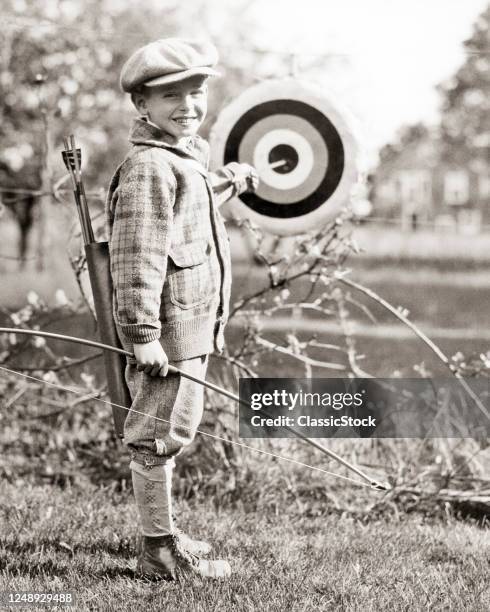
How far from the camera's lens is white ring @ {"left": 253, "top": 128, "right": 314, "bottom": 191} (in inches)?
128

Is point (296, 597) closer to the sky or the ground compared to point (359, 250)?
closer to the ground

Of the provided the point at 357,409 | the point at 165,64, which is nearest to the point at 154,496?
the point at 357,409

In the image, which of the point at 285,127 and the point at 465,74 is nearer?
the point at 285,127

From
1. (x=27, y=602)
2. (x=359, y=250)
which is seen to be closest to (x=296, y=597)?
(x=27, y=602)

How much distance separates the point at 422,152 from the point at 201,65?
27.0 meters

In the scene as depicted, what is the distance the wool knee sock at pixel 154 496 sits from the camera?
8.70ft

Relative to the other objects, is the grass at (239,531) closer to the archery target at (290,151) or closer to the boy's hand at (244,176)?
the archery target at (290,151)

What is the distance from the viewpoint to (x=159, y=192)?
2.43 m

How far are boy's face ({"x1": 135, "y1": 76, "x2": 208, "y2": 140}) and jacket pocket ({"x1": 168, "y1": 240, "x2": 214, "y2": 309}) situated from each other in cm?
32

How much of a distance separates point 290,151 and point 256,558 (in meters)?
1.40

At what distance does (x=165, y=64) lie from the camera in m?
2.44

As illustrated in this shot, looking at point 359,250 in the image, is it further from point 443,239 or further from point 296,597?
point 443,239

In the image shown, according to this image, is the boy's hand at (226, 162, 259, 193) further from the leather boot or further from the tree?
the tree

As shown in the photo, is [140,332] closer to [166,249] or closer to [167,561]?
[166,249]
